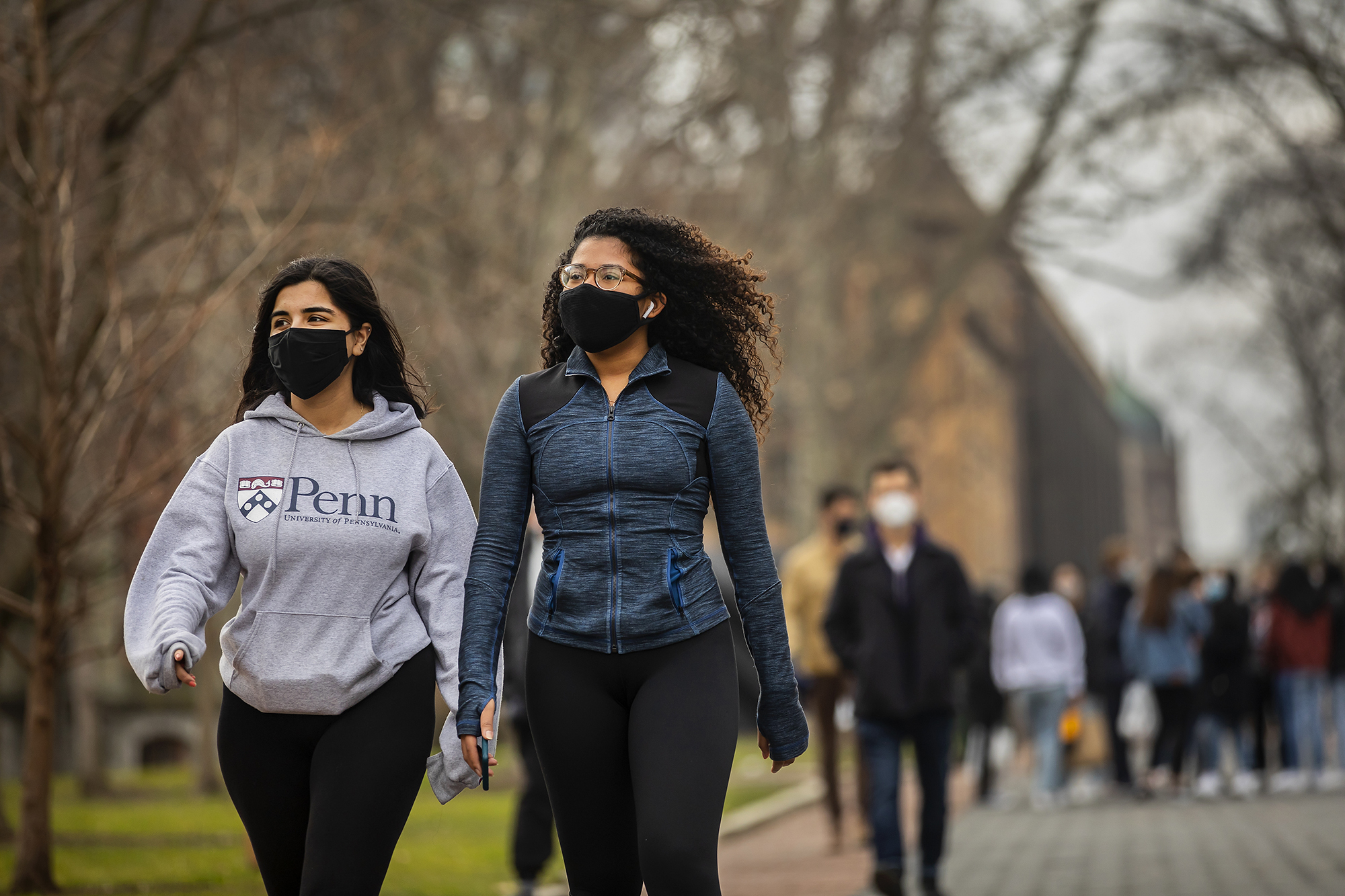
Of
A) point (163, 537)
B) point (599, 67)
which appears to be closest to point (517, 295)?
point (599, 67)

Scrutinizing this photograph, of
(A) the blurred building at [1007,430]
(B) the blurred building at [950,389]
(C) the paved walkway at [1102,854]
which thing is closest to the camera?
(C) the paved walkway at [1102,854]

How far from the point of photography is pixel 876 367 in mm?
22016

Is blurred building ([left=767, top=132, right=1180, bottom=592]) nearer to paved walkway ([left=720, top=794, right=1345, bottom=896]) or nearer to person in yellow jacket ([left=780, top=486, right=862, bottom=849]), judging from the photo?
paved walkway ([left=720, top=794, right=1345, bottom=896])

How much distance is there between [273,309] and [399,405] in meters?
0.40

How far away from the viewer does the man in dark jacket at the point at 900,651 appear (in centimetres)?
779

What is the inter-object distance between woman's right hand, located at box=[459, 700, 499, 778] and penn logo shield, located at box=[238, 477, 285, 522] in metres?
0.69

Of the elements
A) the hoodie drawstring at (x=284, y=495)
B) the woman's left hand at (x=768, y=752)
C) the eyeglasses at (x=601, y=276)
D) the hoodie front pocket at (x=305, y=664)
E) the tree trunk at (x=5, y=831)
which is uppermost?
the eyeglasses at (x=601, y=276)

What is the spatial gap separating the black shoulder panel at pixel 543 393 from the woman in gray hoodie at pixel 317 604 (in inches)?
10.9

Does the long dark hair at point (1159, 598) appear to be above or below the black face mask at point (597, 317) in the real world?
below

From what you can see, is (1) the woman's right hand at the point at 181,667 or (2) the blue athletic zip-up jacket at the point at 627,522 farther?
(2) the blue athletic zip-up jacket at the point at 627,522

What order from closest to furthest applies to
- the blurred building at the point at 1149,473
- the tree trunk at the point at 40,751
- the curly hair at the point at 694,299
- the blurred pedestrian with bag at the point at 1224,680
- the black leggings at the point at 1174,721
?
1. the curly hair at the point at 694,299
2. the tree trunk at the point at 40,751
3. the black leggings at the point at 1174,721
4. the blurred pedestrian with bag at the point at 1224,680
5. the blurred building at the point at 1149,473

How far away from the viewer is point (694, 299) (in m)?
4.27

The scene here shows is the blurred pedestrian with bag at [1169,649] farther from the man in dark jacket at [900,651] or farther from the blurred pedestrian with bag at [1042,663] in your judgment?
the man in dark jacket at [900,651]

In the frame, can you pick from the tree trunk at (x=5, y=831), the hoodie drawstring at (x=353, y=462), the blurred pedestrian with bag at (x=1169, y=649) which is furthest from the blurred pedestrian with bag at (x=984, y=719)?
the hoodie drawstring at (x=353, y=462)
